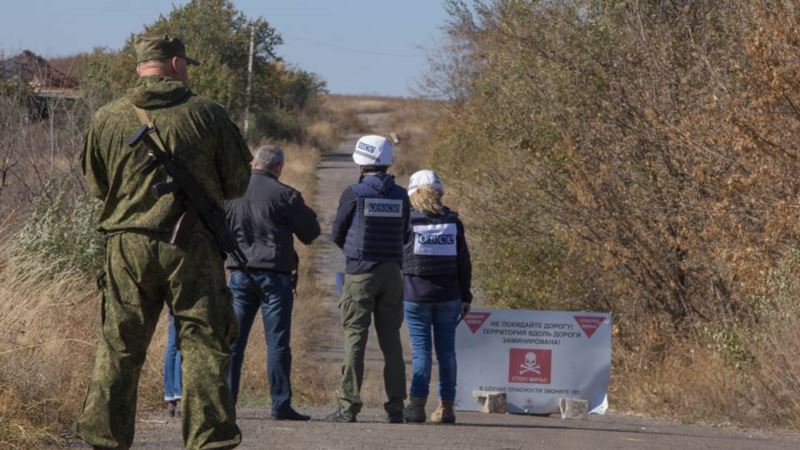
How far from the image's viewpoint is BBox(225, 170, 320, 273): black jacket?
9.36 m

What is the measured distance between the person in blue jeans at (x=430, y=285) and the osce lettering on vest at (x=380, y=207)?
42 cm

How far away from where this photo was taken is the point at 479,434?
9.31m

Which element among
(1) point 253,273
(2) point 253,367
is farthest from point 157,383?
(2) point 253,367

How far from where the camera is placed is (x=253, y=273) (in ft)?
30.8

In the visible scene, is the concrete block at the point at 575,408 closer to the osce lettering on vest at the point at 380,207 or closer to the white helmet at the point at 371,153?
the osce lettering on vest at the point at 380,207

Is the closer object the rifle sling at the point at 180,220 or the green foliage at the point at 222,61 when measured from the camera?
the rifle sling at the point at 180,220

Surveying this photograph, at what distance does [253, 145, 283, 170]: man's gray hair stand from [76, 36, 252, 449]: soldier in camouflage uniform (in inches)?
122

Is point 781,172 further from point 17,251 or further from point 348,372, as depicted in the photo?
point 17,251

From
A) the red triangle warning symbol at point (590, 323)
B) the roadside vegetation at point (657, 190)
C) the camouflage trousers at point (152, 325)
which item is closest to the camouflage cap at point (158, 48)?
the camouflage trousers at point (152, 325)

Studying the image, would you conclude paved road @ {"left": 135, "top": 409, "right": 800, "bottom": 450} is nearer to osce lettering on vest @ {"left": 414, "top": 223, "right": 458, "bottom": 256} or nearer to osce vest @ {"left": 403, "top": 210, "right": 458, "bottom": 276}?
osce vest @ {"left": 403, "top": 210, "right": 458, "bottom": 276}

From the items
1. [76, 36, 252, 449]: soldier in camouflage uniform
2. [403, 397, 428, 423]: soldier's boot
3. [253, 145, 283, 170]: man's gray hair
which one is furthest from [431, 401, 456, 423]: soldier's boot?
[76, 36, 252, 449]: soldier in camouflage uniform

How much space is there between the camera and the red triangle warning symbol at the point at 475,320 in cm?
1200

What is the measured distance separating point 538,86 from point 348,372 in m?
6.88

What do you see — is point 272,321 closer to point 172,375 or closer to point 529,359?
point 172,375
